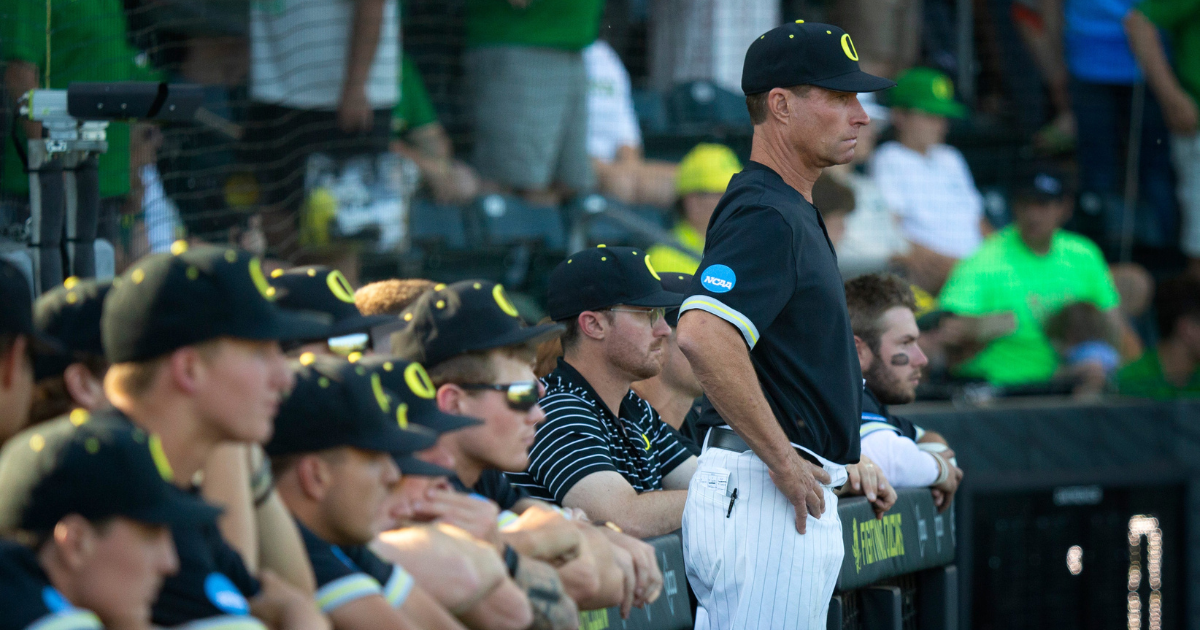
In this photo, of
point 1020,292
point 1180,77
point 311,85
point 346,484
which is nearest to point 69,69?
point 311,85

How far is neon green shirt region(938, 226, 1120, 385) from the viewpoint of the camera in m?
7.25

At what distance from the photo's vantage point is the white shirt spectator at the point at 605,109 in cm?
778

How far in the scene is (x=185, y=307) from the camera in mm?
2002

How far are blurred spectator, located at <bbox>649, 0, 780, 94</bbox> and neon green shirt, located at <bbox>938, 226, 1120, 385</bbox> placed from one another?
202cm

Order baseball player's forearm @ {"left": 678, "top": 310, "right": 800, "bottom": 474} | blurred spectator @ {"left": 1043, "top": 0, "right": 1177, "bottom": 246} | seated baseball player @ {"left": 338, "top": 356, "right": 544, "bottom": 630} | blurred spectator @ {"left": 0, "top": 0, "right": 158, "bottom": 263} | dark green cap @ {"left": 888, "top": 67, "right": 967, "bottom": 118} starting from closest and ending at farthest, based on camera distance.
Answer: seated baseball player @ {"left": 338, "top": 356, "right": 544, "bottom": 630} → baseball player's forearm @ {"left": 678, "top": 310, "right": 800, "bottom": 474} → blurred spectator @ {"left": 0, "top": 0, "right": 158, "bottom": 263} → dark green cap @ {"left": 888, "top": 67, "right": 967, "bottom": 118} → blurred spectator @ {"left": 1043, "top": 0, "right": 1177, "bottom": 246}

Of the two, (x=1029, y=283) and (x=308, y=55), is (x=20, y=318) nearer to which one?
(x=308, y=55)

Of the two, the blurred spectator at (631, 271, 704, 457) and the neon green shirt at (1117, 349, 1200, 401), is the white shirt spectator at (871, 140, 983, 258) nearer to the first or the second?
the neon green shirt at (1117, 349, 1200, 401)

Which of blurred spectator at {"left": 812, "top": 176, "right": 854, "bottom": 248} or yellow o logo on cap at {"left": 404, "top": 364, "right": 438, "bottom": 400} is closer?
yellow o logo on cap at {"left": 404, "top": 364, "right": 438, "bottom": 400}

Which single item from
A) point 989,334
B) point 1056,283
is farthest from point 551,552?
point 1056,283

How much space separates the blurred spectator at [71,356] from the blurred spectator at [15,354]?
0.12 ft

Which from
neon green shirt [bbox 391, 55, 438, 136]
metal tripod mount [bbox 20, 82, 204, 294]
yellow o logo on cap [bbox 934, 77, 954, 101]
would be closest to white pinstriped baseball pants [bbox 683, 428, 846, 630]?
metal tripod mount [bbox 20, 82, 204, 294]

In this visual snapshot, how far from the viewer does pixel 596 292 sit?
3.73m

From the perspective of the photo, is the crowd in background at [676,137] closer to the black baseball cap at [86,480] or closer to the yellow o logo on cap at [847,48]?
the yellow o logo on cap at [847,48]

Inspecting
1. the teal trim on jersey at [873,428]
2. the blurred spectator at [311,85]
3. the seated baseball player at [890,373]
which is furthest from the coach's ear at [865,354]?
the blurred spectator at [311,85]
